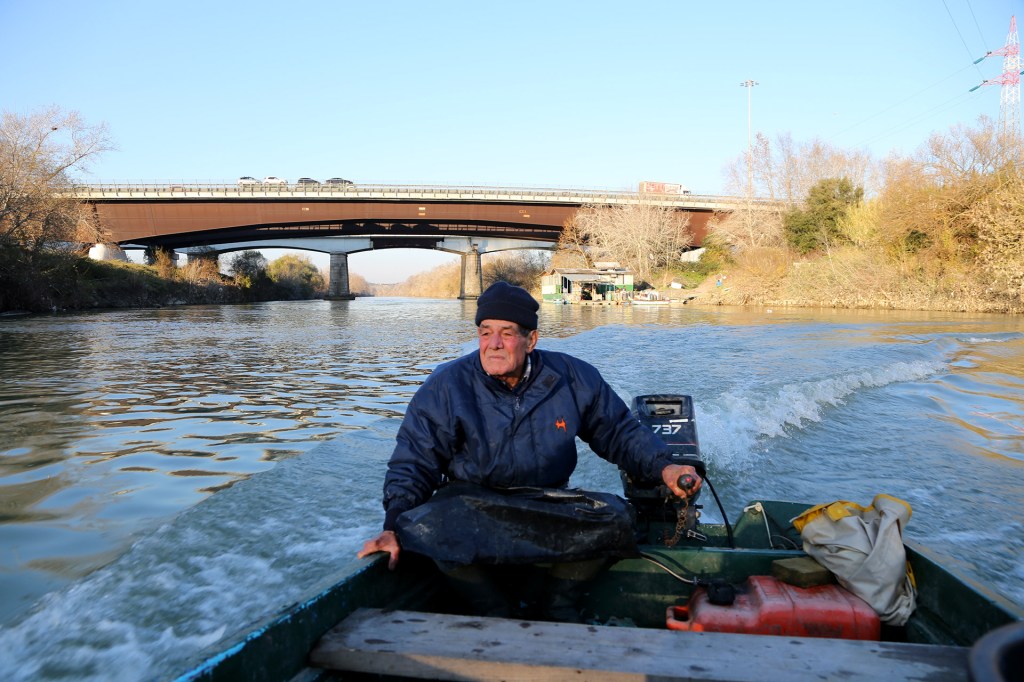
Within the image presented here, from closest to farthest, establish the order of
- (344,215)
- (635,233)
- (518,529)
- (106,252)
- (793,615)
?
(793,615)
(518,529)
(106,252)
(344,215)
(635,233)

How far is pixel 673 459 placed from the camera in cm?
389

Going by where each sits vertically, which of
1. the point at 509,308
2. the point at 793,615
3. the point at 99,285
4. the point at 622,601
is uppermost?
the point at 99,285

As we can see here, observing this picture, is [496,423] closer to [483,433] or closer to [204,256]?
[483,433]

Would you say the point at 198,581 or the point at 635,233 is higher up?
the point at 635,233

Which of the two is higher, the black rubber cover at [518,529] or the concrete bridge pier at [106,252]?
the concrete bridge pier at [106,252]

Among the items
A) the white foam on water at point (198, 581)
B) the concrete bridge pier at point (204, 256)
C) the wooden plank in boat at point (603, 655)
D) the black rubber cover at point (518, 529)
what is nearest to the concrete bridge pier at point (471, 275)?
the concrete bridge pier at point (204, 256)

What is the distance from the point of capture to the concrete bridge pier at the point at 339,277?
66.9 m

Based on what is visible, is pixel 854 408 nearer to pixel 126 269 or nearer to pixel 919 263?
pixel 919 263

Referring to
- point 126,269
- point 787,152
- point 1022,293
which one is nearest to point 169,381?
point 1022,293

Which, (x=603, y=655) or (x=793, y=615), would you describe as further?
(x=793, y=615)

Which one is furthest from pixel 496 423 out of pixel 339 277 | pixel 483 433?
pixel 339 277

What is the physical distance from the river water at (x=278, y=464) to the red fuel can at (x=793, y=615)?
46cm

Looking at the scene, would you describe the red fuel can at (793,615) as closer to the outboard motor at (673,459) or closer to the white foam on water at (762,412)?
the outboard motor at (673,459)

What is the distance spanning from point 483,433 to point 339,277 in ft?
223
